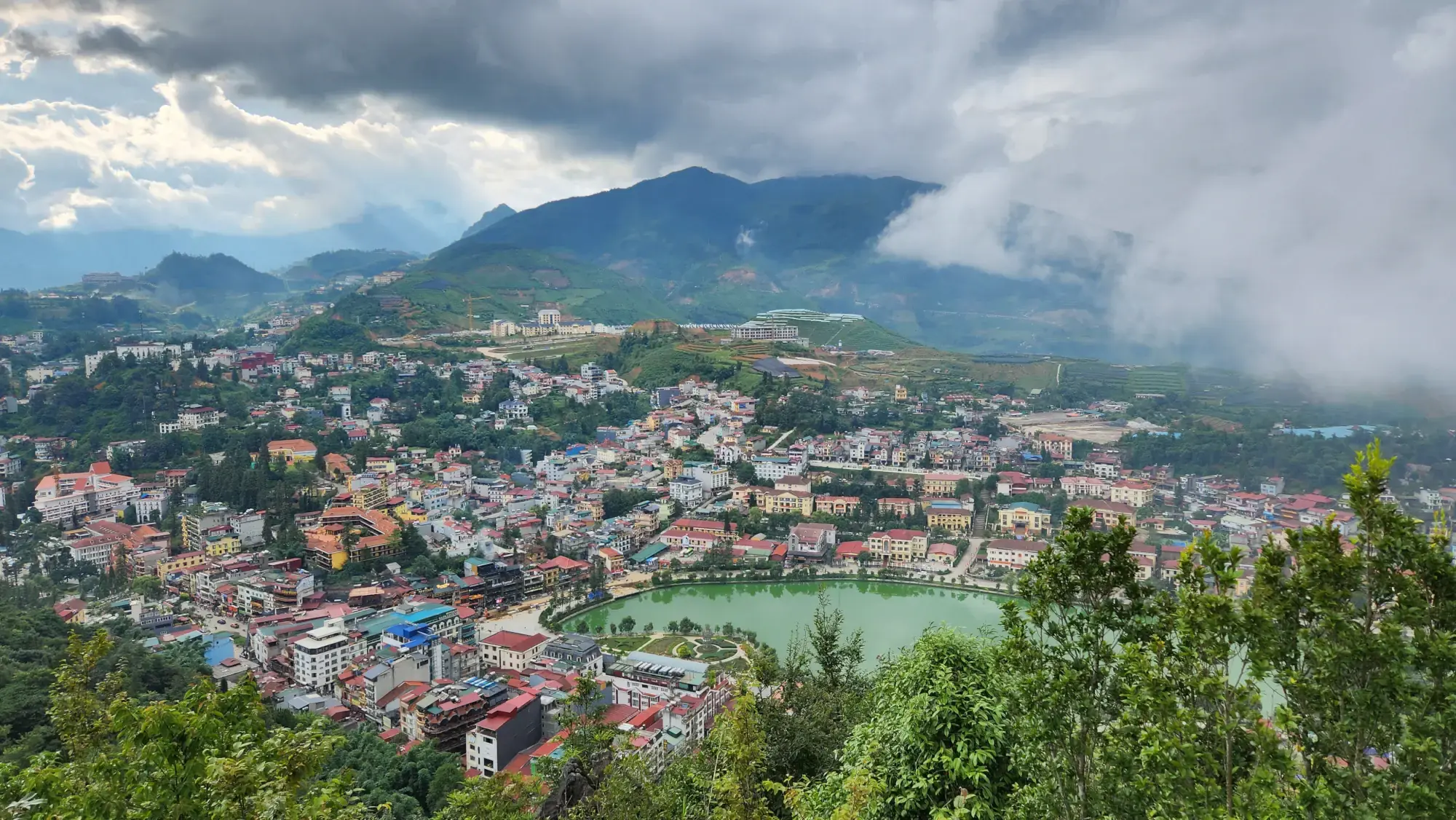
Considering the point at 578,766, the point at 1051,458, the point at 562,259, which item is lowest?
the point at 1051,458

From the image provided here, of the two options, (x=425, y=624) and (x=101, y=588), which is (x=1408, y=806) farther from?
(x=101, y=588)

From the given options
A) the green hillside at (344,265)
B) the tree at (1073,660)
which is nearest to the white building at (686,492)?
the tree at (1073,660)

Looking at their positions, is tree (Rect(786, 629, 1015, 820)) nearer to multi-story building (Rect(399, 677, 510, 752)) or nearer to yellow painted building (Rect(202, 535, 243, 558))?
multi-story building (Rect(399, 677, 510, 752))

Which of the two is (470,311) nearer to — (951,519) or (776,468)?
(776,468)

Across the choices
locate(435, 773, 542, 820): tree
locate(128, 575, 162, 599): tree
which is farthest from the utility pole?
locate(435, 773, 542, 820): tree

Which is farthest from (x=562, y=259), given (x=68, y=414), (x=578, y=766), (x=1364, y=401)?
(x=578, y=766)

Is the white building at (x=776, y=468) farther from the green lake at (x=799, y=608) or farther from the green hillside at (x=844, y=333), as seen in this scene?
the green hillside at (x=844, y=333)
